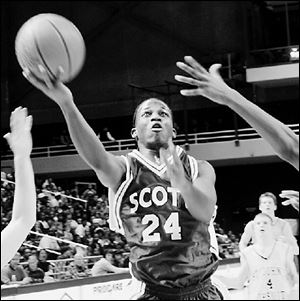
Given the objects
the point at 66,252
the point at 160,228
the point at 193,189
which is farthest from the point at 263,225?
the point at 66,252

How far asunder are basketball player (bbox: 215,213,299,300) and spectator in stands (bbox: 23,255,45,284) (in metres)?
3.14

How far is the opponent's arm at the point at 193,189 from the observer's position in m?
2.79

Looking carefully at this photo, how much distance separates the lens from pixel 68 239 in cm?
1393

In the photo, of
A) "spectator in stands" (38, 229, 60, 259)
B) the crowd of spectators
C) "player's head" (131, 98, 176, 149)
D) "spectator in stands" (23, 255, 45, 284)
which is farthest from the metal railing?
"player's head" (131, 98, 176, 149)

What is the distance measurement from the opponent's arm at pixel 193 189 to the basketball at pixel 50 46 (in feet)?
2.39

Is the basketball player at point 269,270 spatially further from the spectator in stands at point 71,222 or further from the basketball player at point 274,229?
the spectator in stands at point 71,222

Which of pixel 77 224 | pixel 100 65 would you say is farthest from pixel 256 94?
pixel 77 224

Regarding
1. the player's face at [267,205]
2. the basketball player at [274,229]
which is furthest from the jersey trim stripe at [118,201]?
the player's face at [267,205]

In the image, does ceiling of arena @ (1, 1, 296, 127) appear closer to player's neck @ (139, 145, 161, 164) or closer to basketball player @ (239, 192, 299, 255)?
basketball player @ (239, 192, 299, 255)

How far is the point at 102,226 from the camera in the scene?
15.9 meters

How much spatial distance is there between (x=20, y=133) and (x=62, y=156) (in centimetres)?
1853

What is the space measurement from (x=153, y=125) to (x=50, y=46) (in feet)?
2.29

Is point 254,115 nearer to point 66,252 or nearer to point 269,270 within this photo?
point 269,270

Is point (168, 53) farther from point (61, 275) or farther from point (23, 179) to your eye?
point (23, 179)
